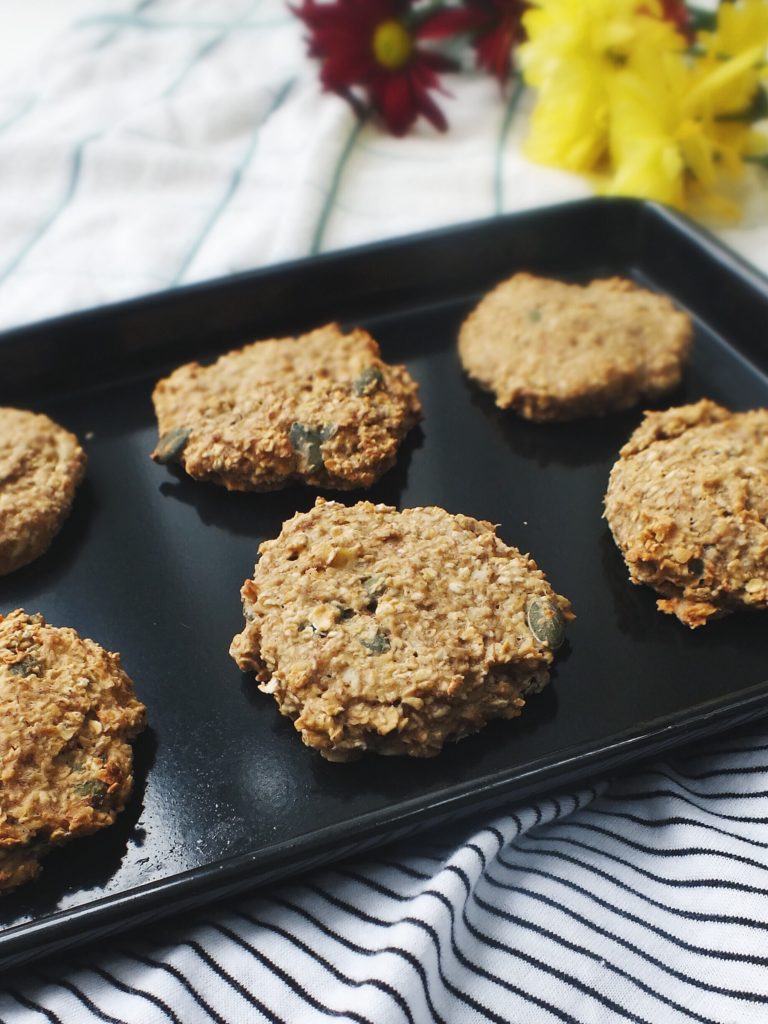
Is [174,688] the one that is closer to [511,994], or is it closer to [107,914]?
[107,914]

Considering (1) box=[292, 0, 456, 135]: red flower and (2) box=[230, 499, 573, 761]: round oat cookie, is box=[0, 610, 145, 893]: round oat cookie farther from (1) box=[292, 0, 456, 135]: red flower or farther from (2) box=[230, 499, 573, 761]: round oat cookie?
(1) box=[292, 0, 456, 135]: red flower

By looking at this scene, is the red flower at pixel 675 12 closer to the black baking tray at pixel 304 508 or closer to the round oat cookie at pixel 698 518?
the black baking tray at pixel 304 508

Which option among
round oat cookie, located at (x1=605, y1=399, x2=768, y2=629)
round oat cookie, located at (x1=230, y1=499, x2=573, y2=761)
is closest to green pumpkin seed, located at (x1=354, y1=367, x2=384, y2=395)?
round oat cookie, located at (x1=230, y1=499, x2=573, y2=761)

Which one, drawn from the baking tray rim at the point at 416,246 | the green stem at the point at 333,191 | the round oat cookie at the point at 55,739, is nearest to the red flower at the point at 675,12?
the baking tray rim at the point at 416,246

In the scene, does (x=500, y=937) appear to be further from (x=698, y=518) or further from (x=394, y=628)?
(x=698, y=518)

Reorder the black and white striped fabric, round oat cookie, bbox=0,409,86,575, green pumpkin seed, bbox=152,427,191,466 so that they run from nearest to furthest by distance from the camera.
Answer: the black and white striped fabric, round oat cookie, bbox=0,409,86,575, green pumpkin seed, bbox=152,427,191,466

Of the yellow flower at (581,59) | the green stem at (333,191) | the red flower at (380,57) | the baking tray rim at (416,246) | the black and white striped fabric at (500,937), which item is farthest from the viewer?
the red flower at (380,57)
